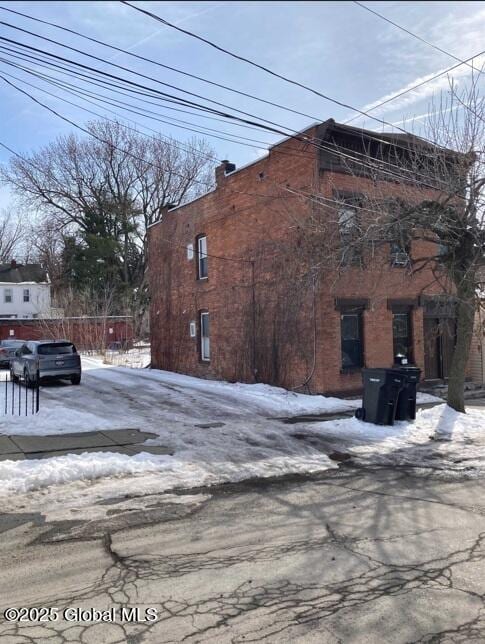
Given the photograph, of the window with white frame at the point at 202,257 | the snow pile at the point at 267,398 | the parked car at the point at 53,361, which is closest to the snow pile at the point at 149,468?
the snow pile at the point at 267,398

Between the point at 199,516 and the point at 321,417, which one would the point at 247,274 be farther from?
the point at 199,516

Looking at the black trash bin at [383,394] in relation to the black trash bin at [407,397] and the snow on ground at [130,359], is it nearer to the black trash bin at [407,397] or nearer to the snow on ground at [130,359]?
the black trash bin at [407,397]

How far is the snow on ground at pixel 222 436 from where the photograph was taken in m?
7.84

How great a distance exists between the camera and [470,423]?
11.9 metres

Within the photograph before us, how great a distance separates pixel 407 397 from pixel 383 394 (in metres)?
0.78

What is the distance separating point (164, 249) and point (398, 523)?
2125cm

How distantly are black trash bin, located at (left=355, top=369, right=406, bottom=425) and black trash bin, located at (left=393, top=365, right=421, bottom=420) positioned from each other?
152 millimetres

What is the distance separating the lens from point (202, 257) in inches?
885

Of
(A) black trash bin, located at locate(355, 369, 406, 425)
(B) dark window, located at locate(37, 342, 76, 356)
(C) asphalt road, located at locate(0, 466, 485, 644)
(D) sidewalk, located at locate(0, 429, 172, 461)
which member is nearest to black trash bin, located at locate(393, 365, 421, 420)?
(A) black trash bin, located at locate(355, 369, 406, 425)

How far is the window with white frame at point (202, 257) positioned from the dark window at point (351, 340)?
7.11 m

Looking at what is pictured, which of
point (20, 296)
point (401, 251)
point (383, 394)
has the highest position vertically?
point (20, 296)

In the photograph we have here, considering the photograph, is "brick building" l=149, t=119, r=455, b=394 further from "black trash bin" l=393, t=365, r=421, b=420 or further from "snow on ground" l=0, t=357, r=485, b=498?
"black trash bin" l=393, t=365, r=421, b=420

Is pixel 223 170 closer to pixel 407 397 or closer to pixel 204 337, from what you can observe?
pixel 204 337

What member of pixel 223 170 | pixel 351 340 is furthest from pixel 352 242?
pixel 223 170
